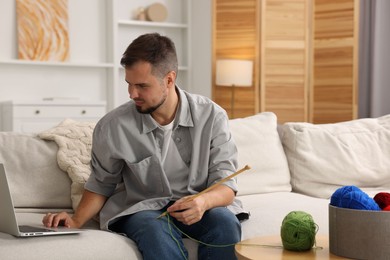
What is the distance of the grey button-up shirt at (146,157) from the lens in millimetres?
2605

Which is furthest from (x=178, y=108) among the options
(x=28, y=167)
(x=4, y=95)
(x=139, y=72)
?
(x=4, y=95)

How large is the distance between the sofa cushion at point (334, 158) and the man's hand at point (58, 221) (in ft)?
4.02

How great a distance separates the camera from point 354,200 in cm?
200

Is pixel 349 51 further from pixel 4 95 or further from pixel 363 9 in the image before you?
pixel 4 95

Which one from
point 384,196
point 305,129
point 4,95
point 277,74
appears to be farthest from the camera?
point 277,74

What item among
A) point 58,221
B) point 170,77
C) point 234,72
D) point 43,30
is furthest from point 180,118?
point 43,30

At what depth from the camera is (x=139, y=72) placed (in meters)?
2.54

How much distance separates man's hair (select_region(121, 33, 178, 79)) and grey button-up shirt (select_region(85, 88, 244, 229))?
0.56 feet

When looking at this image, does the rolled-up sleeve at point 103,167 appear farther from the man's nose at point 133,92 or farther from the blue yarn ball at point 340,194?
the blue yarn ball at point 340,194

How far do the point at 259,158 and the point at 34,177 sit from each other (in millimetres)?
997

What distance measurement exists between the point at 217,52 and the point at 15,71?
1790 millimetres

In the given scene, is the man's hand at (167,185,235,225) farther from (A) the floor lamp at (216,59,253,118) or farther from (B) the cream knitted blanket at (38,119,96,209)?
(A) the floor lamp at (216,59,253,118)

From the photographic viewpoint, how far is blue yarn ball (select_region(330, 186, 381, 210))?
6.54 feet

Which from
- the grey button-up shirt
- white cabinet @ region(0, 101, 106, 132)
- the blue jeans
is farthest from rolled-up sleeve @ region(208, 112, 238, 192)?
white cabinet @ region(0, 101, 106, 132)
